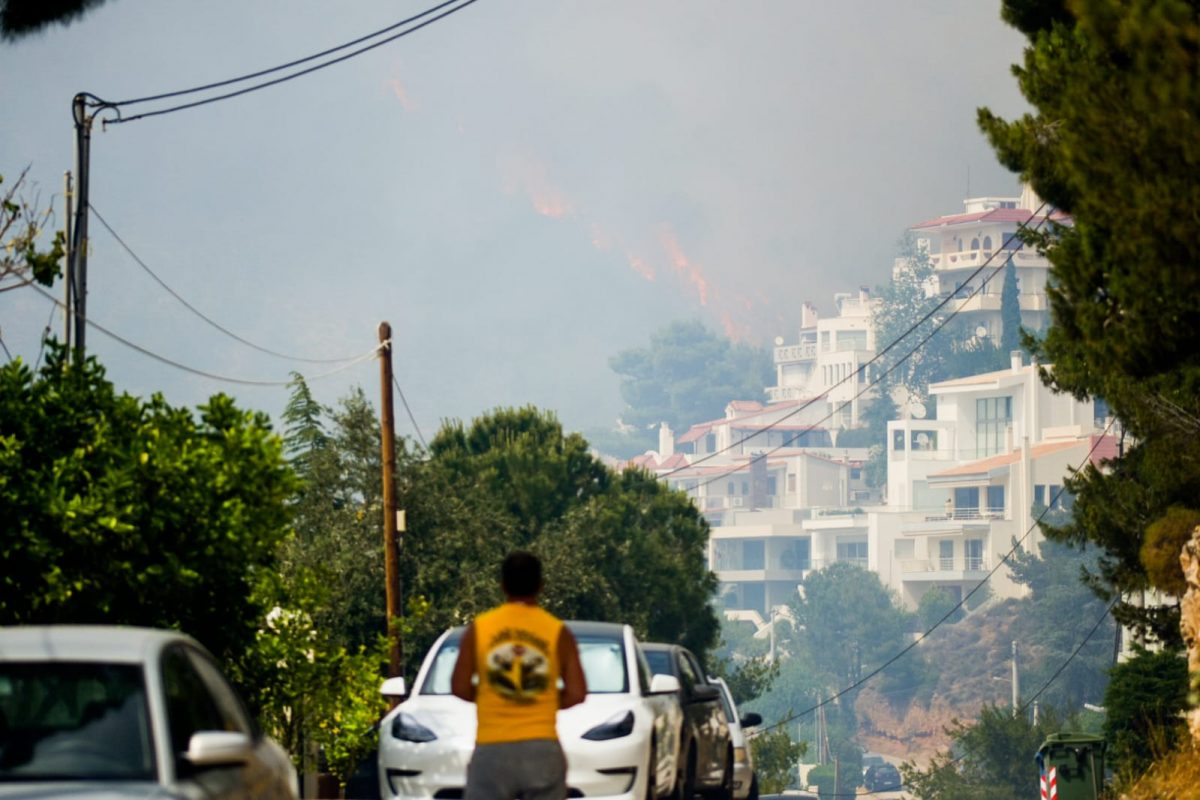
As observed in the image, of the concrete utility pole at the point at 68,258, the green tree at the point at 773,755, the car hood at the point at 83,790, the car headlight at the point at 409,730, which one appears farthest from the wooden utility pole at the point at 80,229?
the green tree at the point at 773,755

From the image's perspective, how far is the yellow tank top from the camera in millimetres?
8680

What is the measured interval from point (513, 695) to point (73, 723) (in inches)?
85.4

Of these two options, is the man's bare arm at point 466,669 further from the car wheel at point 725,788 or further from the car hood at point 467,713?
the car wheel at point 725,788

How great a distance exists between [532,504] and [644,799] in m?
67.1

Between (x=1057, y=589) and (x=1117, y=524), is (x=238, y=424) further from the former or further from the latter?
(x=1057, y=589)

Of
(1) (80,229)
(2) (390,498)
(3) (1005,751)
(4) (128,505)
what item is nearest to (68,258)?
(1) (80,229)

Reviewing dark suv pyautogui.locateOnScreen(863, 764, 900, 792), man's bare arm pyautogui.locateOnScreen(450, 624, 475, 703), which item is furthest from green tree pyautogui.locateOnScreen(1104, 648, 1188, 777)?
dark suv pyautogui.locateOnScreen(863, 764, 900, 792)

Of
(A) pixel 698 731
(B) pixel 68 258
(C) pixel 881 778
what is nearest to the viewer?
(A) pixel 698 731

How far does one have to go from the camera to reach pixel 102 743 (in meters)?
6.92

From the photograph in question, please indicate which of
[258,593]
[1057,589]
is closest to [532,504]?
[258,593]

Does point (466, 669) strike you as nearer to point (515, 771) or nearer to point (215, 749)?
point (515, 771)

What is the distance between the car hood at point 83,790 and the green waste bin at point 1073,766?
74.9 ft

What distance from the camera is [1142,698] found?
3462 centimetres

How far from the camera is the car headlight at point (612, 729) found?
1378 centimetres
